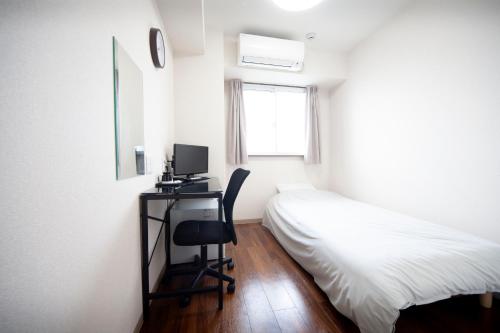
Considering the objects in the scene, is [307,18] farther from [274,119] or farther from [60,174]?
[60,174]

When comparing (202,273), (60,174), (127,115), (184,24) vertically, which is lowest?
(202,273)

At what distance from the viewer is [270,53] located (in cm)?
271

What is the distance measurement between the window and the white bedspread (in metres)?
1.76

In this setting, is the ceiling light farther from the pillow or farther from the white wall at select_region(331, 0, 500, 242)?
the pillow

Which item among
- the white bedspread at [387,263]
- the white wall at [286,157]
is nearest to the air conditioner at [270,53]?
the white wall at [286,157]

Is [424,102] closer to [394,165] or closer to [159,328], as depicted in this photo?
[394,165]

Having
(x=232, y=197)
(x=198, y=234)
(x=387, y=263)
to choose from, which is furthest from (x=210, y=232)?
(x=387, y=263)

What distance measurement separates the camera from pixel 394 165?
96.3 inches

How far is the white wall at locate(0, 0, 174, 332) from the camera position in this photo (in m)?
0.45

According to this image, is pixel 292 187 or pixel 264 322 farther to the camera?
pixel 292 187

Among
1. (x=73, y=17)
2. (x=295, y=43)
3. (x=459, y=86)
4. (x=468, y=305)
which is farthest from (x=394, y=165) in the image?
(x=73, y=17)

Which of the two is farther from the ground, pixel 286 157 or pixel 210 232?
pixel 286 157

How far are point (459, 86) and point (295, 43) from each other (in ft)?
6.37

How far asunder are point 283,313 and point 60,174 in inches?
61.2
